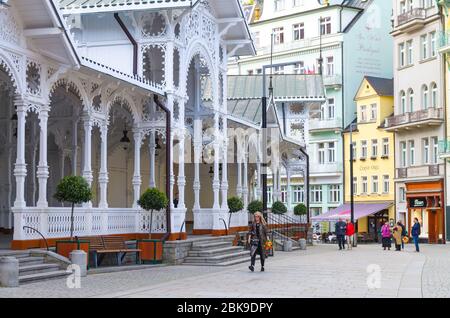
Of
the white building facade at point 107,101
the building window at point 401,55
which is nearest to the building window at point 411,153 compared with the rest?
the building window at point 401,55

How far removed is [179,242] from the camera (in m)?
24.6

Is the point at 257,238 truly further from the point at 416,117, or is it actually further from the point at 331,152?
the point at 331,152

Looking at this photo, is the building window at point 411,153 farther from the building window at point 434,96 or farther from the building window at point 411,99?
the building window at point 434,96

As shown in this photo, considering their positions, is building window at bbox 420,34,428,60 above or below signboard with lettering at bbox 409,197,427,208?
above

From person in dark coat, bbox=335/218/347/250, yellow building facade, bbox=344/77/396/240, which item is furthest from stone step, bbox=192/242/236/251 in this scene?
yellow building facade, bbox=344/77/396/240

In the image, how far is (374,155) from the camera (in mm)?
60906

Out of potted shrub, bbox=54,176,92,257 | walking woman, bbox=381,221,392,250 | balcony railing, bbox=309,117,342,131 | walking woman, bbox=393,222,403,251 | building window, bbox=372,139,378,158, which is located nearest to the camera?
potted shrub, bbox=54,176,92,257

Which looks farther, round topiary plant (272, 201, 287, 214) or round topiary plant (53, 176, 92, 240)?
round topiary plant (272, 201, 287, 214)

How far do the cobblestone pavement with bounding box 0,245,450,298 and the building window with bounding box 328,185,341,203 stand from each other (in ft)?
129

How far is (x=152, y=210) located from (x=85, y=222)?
298 cm

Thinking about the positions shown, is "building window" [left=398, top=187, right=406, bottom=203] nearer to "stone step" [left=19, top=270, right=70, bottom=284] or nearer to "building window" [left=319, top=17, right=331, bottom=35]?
"building window" [left=319, top=17, right=331, bottom=35]

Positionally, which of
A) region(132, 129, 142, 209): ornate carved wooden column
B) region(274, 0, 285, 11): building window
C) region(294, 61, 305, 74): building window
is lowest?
region(132, 129, 142, 209): ornate carved wooden column

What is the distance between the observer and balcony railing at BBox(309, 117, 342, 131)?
64312 millimetres

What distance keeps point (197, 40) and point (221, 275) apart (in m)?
9.76
